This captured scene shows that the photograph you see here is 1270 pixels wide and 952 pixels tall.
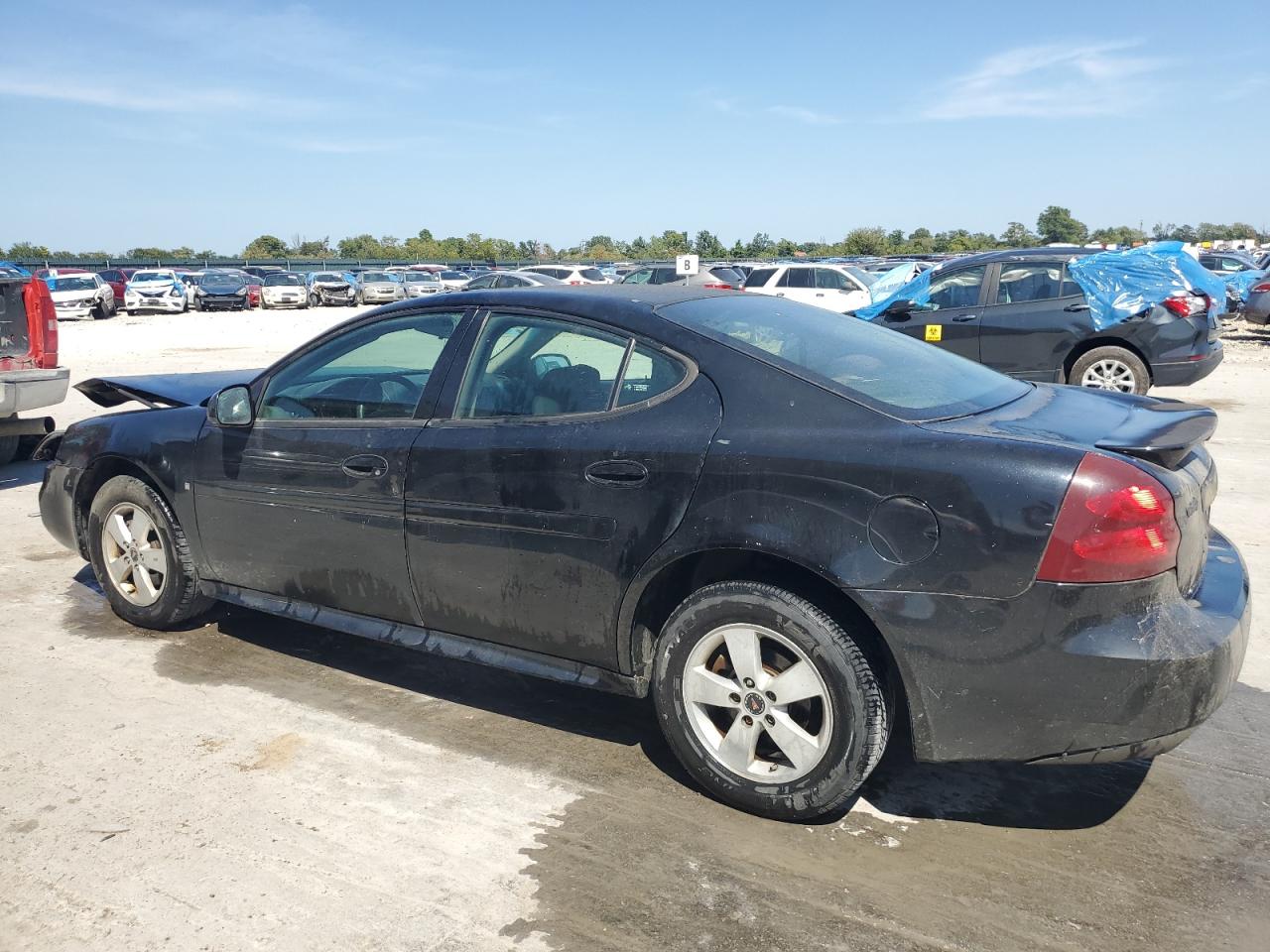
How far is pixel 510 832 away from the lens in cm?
322

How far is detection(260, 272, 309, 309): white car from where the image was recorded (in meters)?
38.8

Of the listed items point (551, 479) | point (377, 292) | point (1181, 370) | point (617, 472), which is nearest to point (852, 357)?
point (617, 472)

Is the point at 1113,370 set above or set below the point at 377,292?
below

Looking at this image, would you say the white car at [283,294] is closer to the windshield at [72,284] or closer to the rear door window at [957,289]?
the windshield at [72,284]

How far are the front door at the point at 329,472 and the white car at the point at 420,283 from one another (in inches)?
1404

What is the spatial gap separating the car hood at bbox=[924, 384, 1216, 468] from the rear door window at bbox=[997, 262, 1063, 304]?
25.2 feet

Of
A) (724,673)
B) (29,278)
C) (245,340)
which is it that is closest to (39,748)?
(724,673)

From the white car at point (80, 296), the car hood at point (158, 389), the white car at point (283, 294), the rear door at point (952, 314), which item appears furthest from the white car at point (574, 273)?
the car hood at point (158, 389)

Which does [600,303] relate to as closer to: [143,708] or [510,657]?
[510,657]

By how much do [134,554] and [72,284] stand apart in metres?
32.8

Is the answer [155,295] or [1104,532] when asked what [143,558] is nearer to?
[1104,532]

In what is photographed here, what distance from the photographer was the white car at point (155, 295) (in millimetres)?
35469

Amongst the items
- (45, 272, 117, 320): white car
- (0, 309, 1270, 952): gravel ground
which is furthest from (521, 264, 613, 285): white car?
(0, 309, 1270, 952): gravel ground

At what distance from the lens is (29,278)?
860 centimetres
